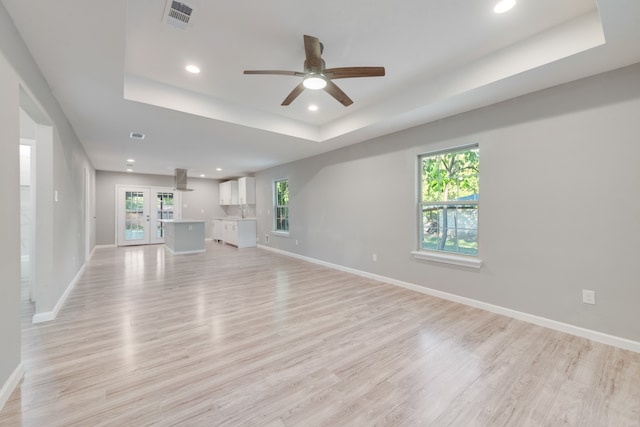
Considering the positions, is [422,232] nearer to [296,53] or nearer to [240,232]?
[296,53]

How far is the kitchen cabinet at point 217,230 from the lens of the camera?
945cm

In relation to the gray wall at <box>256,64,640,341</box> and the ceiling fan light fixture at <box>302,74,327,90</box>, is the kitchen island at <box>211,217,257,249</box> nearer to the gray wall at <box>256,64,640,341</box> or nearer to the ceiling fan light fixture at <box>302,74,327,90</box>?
the gray wall at <box>256,64,640,341</box>

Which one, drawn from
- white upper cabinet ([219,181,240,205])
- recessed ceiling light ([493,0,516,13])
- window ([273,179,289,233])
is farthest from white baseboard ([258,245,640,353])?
white upper cabinet ([219,181,240,205])

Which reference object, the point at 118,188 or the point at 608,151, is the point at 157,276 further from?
the point at 608,151

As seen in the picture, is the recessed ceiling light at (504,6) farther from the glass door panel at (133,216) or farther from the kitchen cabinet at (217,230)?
the glass door panel at (133,216)

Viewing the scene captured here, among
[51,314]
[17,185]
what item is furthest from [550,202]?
[51,314]

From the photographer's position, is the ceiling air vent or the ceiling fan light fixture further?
the ceiling fan light fixture

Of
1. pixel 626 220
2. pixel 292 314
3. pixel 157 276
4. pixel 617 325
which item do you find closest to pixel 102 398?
pixel 292 314

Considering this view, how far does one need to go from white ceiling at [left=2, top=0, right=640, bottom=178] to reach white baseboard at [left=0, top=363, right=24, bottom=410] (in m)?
2.31

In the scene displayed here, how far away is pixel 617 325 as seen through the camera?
2359mm

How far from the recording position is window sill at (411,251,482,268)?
3289 millimetres

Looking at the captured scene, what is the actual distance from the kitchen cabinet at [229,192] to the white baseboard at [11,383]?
762cm

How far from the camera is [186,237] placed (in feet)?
23.8

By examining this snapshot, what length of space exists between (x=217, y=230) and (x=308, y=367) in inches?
338
